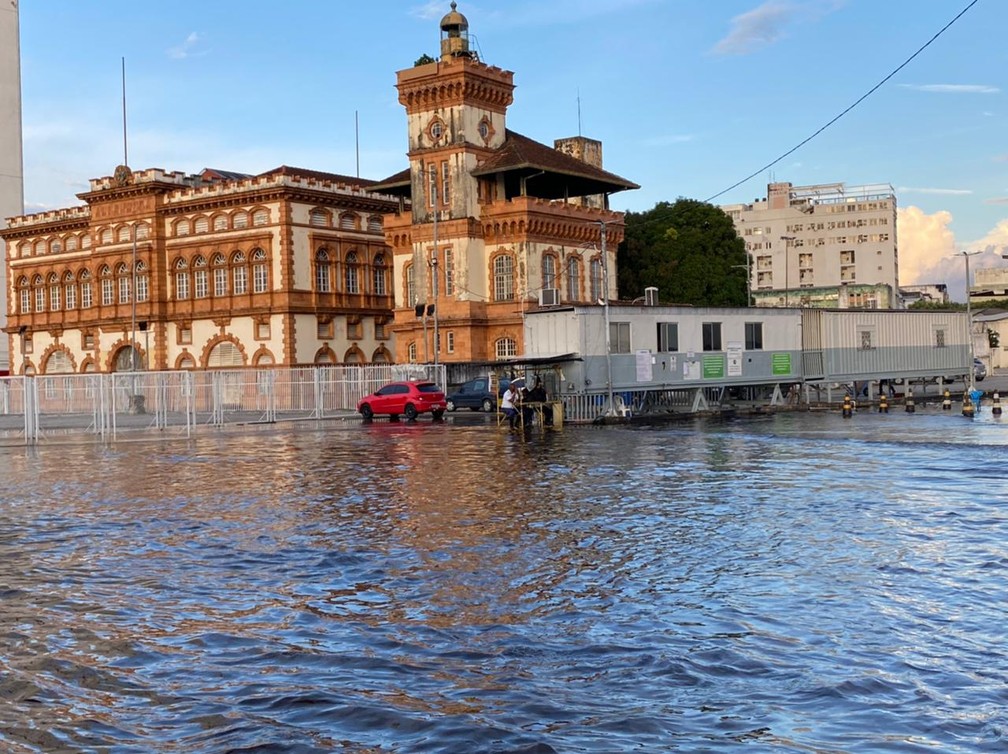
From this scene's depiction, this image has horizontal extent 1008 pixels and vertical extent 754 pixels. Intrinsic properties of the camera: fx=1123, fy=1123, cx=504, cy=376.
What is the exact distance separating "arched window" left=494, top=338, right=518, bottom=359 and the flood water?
120ft

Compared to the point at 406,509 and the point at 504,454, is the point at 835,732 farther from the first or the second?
the point at 504,454

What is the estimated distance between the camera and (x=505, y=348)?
59125mm

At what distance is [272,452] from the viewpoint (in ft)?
101

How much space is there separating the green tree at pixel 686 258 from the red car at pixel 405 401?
100 ft

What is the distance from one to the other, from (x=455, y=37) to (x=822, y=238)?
95929 millimetres

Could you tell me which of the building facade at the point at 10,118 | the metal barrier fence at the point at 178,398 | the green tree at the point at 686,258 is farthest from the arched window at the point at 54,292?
the green tree at the point at 686,258

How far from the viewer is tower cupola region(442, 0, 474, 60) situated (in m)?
60.2

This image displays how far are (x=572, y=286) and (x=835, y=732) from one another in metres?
54.8

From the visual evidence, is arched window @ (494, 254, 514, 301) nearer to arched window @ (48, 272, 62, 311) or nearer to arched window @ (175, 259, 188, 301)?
arched window @ (175, 259, 188, 301)

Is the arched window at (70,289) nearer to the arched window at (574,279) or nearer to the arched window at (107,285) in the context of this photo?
the arched window at (107,285)

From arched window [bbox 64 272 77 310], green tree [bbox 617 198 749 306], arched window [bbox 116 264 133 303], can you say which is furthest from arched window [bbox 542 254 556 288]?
arched window [bbox 64 272 77 310]

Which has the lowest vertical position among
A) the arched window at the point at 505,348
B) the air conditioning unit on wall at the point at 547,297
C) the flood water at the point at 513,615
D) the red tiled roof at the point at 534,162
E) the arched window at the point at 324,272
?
the flood water at the point at 513,615

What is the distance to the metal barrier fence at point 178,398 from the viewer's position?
40.2 meters

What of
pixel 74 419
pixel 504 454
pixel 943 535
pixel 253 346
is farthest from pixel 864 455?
pixel 253 346
